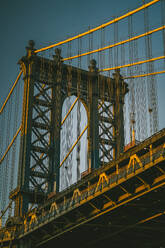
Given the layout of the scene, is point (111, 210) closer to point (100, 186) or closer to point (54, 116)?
point (100, 186)

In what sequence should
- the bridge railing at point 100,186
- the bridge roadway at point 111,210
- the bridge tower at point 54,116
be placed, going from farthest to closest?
1. the bridge tower at point 54,116
2. the bridge roadway at point 111,210
3. the bridge railing at point 100,186

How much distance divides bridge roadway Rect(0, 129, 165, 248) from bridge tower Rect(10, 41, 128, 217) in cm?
372

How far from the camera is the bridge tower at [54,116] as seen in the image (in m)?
56.6

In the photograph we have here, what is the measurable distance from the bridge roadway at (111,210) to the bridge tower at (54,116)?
146 inches

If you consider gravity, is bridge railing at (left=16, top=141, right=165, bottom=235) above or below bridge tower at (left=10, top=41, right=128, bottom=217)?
below

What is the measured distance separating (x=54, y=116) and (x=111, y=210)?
2094 centimetres

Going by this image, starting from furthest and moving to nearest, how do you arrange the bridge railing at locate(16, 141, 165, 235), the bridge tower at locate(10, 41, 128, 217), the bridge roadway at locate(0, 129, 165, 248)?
the bridge tower at locate(10, 41, 128, 217) → the bridge roadway at locate(0, 129, 165, 248) → the bridge railing at locate(16, 141, 165, 235)

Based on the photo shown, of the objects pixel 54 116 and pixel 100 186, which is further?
pixel 54 116

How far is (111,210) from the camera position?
136ft

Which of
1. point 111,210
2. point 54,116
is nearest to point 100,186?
point 111,210

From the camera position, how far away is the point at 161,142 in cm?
3825

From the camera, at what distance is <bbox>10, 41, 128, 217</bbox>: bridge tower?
56625mm

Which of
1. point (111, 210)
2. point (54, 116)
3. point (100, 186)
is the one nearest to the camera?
point (100, 186)

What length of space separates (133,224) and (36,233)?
10501 millimetres
